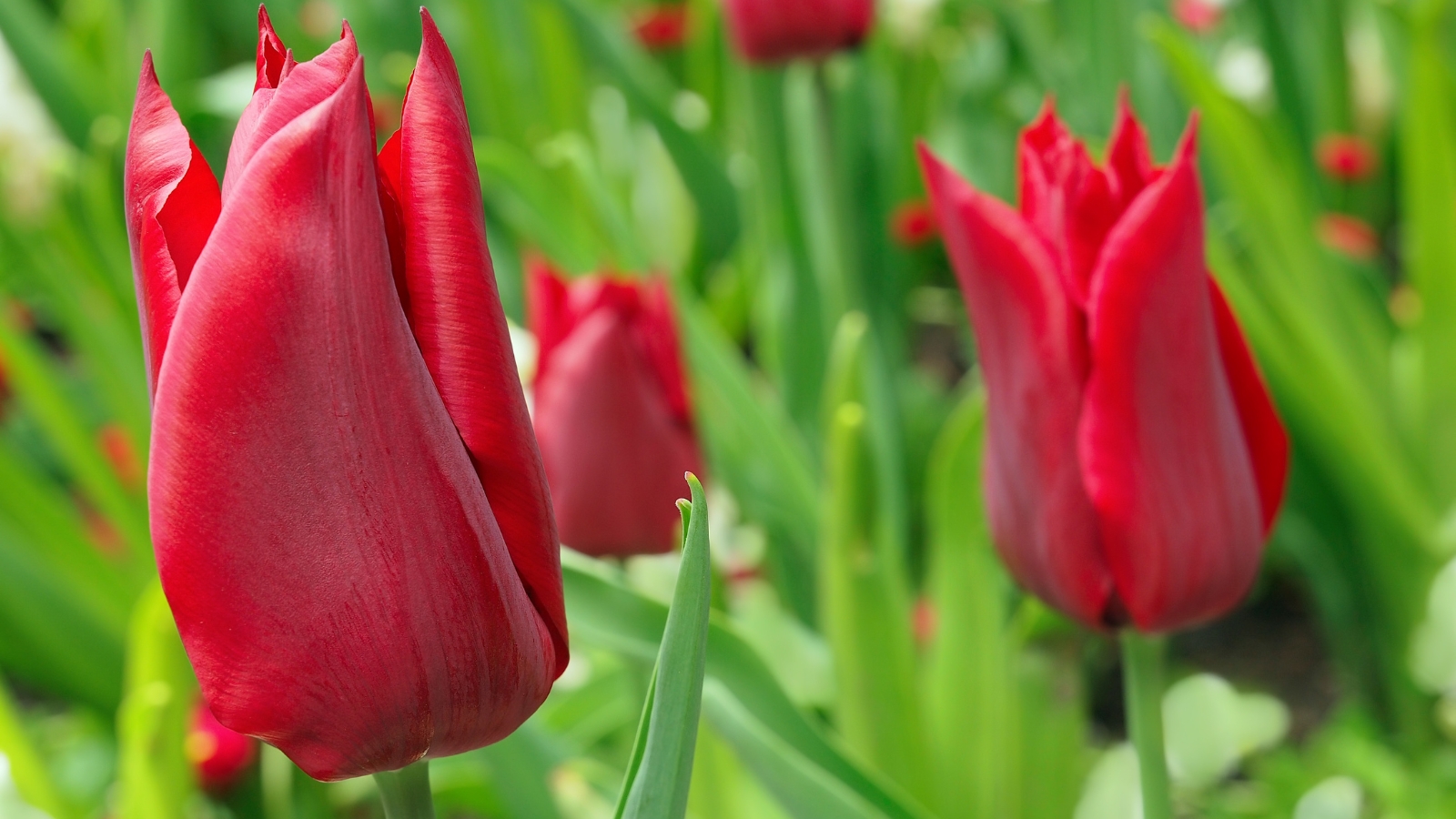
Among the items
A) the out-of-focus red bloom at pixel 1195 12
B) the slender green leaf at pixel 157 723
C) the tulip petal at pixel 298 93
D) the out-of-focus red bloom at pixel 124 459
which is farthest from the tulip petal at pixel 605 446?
the out-of-focus red bloom at pixel 1195 12

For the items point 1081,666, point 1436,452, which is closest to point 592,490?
point 1081,666

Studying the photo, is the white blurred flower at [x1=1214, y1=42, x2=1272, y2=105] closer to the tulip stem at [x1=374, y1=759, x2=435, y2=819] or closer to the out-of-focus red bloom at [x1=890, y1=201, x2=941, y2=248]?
the out-of-focus red bloom at [x1=890, y1=201, x2=941, y2=248]

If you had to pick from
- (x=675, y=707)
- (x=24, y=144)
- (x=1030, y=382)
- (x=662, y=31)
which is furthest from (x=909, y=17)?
(x=675, y=707)

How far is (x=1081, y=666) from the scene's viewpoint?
3.48 feet

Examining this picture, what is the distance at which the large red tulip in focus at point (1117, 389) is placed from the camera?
46cm

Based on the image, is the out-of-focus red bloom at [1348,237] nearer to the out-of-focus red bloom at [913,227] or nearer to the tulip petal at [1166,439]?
the out-of-focus red bloom at [913,227]

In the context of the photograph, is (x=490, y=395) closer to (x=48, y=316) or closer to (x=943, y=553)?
(x=943, y=553)

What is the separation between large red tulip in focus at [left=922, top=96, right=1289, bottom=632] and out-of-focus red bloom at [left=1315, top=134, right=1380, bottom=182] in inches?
40.9

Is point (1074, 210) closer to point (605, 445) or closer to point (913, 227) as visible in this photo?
point (605, 445)

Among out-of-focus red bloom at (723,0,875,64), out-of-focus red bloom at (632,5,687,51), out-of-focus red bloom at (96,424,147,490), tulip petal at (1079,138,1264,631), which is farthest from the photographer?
out-of-focus red bloom at (632,5,687,51)

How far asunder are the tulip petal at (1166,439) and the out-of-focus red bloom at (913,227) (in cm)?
97

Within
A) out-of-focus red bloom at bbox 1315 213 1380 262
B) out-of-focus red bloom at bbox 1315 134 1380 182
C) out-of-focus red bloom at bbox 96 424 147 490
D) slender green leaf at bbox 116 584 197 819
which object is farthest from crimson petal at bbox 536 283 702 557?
out-of-focus red bloom at bbox 1315 134 1380 182

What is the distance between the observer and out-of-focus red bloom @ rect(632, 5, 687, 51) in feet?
6.21

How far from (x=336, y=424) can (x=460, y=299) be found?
39mm
